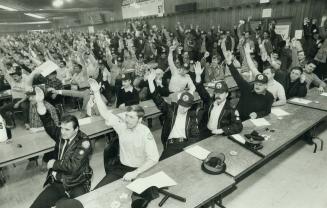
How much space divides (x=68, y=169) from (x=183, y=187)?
1.19m

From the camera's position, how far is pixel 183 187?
2.16m

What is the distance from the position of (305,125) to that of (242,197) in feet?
4.41

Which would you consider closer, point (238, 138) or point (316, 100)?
point (238, 138)

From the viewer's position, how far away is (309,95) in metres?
4.81

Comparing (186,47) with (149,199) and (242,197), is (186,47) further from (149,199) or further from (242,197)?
(149,199)

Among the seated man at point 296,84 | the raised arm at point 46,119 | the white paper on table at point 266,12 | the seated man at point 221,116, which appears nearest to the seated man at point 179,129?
the seated man at point 221,116

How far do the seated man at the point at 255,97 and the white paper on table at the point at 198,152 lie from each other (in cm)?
132

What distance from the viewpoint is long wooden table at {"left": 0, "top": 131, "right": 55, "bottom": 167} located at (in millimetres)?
2979

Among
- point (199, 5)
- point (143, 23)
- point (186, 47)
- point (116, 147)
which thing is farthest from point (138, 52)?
point (116, 147)

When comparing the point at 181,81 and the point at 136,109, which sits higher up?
the point at 136,109

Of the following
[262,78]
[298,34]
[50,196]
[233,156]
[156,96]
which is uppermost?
[298,34]

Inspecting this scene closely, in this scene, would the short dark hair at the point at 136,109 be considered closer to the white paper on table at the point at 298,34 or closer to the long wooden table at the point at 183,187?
the long wooden table at the point at 183,187

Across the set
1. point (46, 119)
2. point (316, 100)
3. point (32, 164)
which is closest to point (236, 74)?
point (316, 100)

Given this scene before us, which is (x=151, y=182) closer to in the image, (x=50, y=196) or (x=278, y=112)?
(x=50, y=196)
